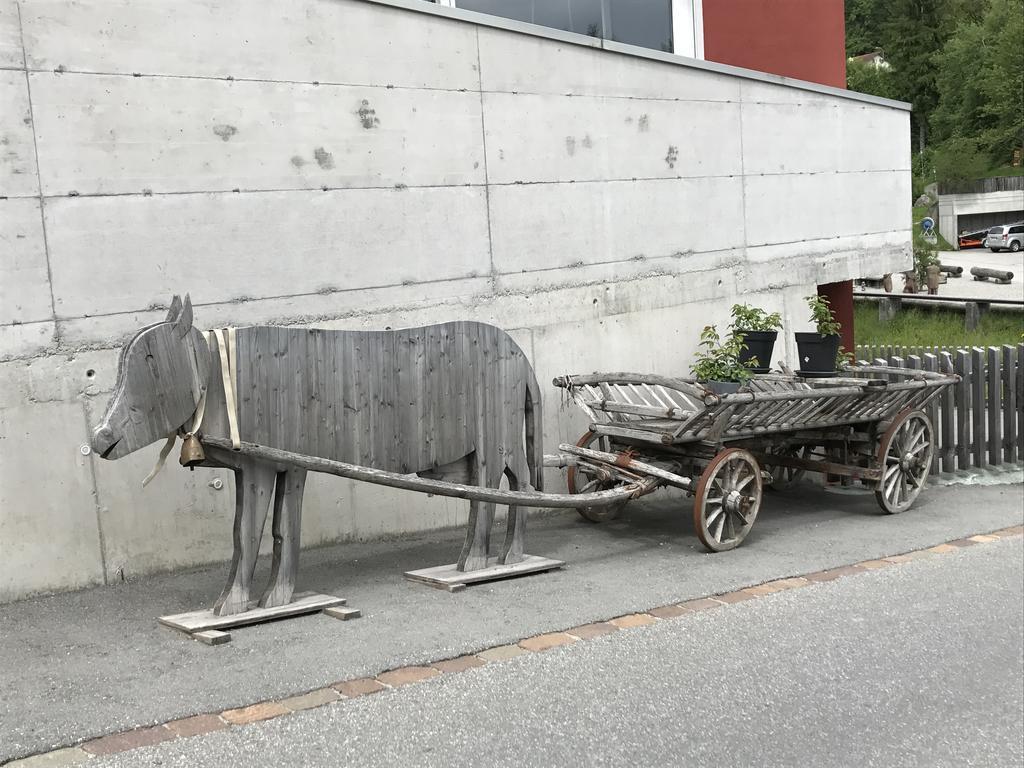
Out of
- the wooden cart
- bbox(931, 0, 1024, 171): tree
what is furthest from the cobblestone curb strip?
bbox(931, 0, 1024, 171): tree

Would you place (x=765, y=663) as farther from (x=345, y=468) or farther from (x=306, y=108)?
(x=306, y=108)

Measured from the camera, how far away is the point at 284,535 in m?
6.37

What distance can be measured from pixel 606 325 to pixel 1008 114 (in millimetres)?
71845

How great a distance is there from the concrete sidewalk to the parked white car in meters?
47.5

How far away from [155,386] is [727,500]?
438cm

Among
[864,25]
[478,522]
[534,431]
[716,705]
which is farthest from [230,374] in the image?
[864,25]

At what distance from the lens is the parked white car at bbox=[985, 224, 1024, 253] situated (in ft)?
172

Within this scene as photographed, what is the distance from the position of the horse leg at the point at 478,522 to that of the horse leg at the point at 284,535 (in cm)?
123

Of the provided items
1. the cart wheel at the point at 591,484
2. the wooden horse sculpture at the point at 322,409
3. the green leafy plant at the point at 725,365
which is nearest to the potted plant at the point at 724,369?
the green leafy plant at the point at 725,365

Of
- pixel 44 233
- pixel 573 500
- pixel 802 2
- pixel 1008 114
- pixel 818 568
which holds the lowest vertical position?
pixel 818 568

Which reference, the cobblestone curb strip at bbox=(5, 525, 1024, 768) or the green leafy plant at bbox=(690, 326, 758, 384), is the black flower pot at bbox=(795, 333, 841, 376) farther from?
the cobblestone curb strip at bbox=(5, 525, 1024, 768)

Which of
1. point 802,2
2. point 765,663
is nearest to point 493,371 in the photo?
point 765,663

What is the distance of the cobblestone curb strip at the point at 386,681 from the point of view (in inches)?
182

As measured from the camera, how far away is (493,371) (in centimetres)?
718
